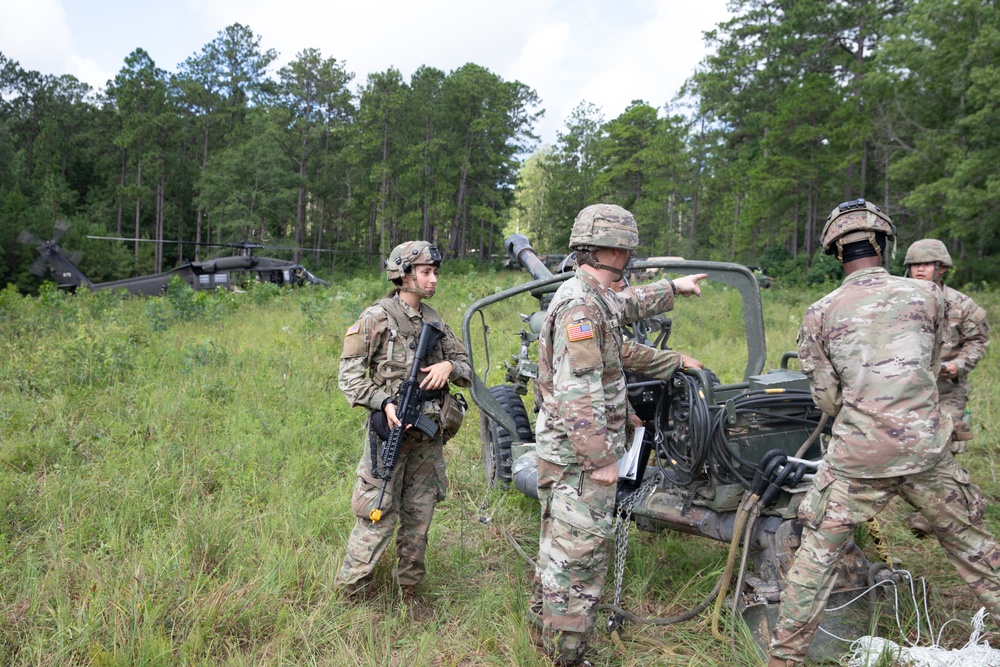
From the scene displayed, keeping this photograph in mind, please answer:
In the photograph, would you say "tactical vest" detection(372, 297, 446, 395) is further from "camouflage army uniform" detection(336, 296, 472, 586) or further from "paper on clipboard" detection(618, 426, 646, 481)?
"paper on clipboard" detection(618, 426, 646, 481)

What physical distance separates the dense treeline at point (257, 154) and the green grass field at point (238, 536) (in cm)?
2501

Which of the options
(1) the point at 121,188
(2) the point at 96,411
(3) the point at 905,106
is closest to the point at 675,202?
(3) the point at 905,106

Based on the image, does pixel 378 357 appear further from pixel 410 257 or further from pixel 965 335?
pixel 965 335

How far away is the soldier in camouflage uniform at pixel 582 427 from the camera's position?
8.68 feet

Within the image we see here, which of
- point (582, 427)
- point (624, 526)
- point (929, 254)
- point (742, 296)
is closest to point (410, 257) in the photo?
point (582, 427)

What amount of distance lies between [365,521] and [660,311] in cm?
181

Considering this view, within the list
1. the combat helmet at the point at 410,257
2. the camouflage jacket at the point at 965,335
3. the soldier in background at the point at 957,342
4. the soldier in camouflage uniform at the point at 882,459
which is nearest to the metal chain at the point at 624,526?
the soldier in camouflage uniform at the point at 882,459

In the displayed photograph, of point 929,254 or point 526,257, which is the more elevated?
point 929,254

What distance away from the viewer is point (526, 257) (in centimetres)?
510

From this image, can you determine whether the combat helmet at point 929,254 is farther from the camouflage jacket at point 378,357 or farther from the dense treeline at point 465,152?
the dense treeline at point 465,152

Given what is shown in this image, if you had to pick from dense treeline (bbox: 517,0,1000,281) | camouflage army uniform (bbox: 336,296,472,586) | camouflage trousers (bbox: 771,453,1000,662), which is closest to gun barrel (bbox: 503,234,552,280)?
camouflage army uniform (bbox: 336,296,472,586)

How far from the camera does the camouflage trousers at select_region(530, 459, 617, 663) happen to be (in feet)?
8.90

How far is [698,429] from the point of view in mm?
3002

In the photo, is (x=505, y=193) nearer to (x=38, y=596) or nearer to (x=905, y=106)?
(x=905, y=106)
